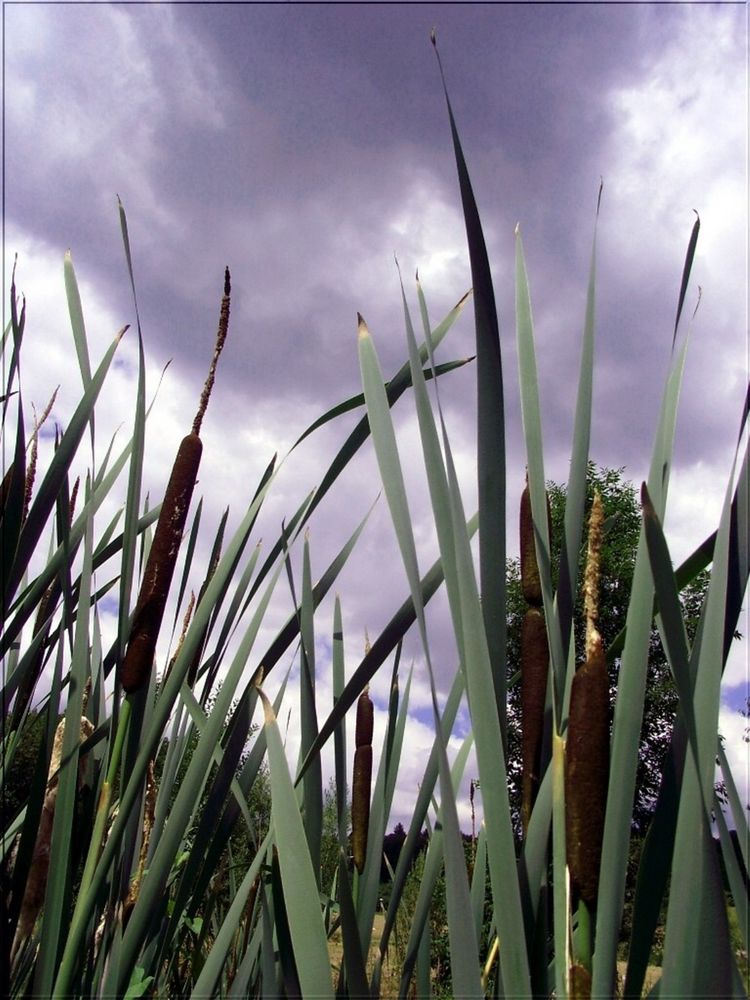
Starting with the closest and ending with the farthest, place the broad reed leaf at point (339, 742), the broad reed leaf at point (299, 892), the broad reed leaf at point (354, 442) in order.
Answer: the broad reed leaf at point (299, 892), the broad reed leaf at point (354, 442), the broad reed leaf at point (339, 742)

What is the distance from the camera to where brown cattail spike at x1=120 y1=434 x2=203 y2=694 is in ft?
2.78

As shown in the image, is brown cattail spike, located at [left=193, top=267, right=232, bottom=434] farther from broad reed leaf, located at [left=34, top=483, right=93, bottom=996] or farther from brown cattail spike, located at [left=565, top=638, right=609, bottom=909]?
brown cattail spike, located at [left=565, top=638, right=609, bottom=909]

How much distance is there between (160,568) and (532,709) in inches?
18.5

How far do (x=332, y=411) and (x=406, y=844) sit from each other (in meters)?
0.61

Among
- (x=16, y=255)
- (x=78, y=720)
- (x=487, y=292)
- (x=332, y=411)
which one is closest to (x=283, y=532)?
(x=332, y=411)

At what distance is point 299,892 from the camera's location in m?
0.63

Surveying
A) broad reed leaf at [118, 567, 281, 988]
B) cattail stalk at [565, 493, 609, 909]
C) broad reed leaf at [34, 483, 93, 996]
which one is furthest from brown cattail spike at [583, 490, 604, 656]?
broad reed leaf at [34, 483, 93, 996]

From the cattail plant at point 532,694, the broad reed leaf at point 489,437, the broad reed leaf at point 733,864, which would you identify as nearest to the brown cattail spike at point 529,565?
the cattail plant at point 532,694

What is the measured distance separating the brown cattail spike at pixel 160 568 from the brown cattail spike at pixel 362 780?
0.50 m

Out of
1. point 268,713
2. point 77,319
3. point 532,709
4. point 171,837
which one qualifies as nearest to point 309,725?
point 268,713

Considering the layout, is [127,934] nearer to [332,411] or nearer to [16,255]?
[332,411]

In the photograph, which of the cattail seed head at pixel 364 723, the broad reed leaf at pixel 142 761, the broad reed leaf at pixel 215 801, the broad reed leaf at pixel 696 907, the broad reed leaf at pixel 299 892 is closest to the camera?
the broad reed leaf at pixel 696 907

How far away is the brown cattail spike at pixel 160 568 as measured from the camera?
33.4 inches

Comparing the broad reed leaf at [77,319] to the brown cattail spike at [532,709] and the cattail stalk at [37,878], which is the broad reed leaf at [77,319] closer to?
the cattail stalk at [37,878]
